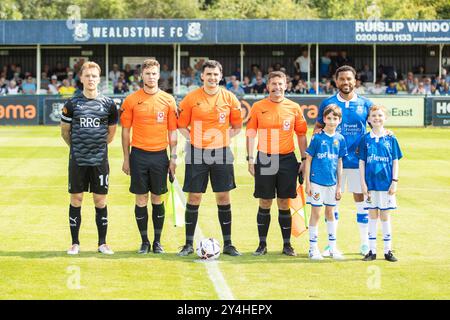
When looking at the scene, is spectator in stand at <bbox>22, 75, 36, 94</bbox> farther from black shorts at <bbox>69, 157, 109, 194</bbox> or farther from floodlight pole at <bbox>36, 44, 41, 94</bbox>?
black shorts at <bbox>69, 157, 109, 194</bbox>

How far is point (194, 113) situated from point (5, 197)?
255 inches

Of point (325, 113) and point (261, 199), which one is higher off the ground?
point (325, 113)

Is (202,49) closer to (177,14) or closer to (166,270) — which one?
(177,14)

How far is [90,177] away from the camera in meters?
11.2

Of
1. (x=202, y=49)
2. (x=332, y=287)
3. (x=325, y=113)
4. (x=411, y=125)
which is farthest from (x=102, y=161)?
(x=202, y=49)

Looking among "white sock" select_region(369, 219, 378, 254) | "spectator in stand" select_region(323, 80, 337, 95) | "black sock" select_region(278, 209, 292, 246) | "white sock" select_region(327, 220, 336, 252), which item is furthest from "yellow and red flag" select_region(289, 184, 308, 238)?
"spectator in stand" select_region(323, 80, 337, 95)

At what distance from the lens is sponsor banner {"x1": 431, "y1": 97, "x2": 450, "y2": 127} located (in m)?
36.2

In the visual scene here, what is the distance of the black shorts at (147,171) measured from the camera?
11.0 meters

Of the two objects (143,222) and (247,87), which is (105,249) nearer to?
(143,222)

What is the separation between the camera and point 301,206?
12.1 m

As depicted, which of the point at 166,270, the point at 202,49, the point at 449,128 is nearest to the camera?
the point at 166,270

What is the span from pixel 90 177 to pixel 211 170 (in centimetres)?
141

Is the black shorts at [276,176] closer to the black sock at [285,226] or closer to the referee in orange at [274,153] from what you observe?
the referee in orange at [274,153]

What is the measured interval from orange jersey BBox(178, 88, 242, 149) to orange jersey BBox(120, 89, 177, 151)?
16 cm
